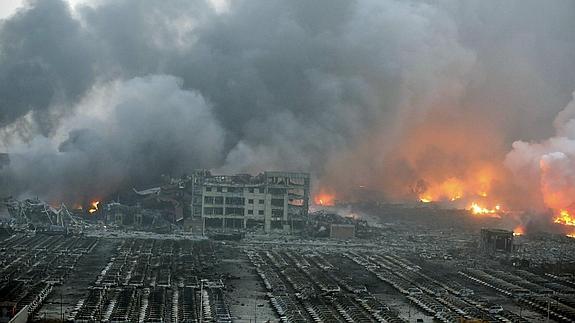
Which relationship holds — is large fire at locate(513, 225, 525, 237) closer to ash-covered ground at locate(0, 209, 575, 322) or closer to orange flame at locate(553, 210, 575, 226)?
orange flame at locate(553, 210, 575, 226)

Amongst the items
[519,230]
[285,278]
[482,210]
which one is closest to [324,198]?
[482,210]

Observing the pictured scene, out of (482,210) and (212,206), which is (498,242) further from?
(212,206)

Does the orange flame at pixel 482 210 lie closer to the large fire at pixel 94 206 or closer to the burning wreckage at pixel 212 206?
the burning wreckage at pixel 212 206

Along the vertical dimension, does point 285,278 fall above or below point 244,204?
below

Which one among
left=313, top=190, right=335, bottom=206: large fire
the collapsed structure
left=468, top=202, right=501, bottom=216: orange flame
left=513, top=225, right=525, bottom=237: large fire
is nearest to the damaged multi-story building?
left=313, top=190, right=335, bottom=206: large fire

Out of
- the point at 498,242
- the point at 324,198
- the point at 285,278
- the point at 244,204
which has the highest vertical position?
the point at 324,198

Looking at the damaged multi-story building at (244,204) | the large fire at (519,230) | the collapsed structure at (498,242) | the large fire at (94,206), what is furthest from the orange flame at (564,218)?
the large fire at (94,206)

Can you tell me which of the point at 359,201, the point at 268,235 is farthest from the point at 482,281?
the point at 359,201

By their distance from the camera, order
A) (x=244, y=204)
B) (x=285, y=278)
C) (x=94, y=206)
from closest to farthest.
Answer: (x=285, y=278)
(x=244, y=204)
(x=94, y=206)

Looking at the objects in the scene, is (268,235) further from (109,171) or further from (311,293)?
(311,293)
